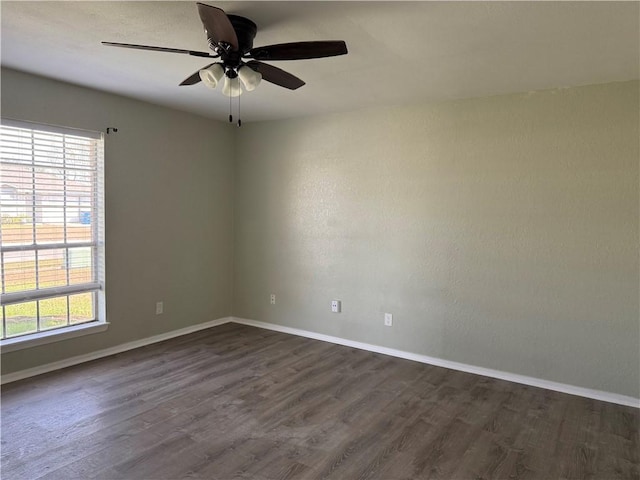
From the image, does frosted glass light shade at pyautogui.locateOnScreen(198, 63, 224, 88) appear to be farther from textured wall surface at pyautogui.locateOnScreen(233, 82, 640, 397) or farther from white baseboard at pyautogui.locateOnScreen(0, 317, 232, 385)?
white baseboard at pyautogui.locateOnScreen(0, 317, 232, 385)

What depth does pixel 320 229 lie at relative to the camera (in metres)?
4.65

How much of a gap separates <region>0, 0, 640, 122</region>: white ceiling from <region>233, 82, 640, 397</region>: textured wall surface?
1.21 ft

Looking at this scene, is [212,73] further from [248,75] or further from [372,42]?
[372,42]

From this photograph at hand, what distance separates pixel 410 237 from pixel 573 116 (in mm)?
1636

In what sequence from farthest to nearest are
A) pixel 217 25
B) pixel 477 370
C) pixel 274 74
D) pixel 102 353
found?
pixel 102 353
pixel 477 370
pixel 274 74
pixel 217 25

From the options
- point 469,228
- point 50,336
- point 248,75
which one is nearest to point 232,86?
point 248,75

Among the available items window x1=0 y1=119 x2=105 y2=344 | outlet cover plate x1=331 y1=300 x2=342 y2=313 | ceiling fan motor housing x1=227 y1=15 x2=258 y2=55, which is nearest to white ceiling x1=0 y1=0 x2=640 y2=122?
ceiling fan motor housing x1=227 y1=15 x2=258 y2=55

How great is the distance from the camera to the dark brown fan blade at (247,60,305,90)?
7.62 ft

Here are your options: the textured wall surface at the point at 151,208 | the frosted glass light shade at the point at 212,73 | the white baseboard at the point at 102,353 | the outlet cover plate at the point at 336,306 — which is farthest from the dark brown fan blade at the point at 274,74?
the white baseboard at the point at 102,353

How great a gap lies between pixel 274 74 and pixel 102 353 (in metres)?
3.07

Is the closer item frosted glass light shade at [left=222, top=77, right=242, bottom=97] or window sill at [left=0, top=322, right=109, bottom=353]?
frosted glass light shade at [left=222, top=77, right=242, bottom=97]

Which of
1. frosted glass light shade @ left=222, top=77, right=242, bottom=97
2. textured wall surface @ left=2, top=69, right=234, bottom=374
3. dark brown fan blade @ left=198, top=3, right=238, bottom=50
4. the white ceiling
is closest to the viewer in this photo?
dark brown fan blade @ left=198, top=3, right=238, bottom=50

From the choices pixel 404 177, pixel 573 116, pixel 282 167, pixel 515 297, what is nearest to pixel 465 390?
pixel 515 297

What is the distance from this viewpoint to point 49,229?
142 inches
